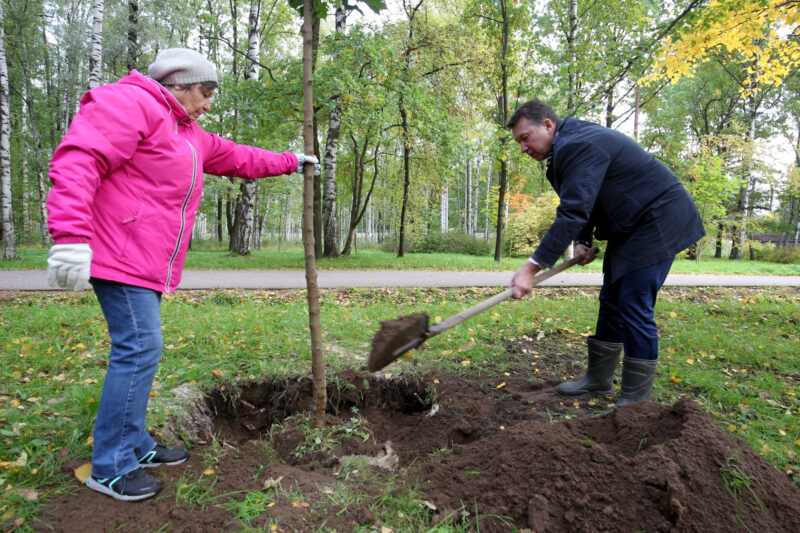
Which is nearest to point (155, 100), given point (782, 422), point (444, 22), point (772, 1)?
point (782, 422)

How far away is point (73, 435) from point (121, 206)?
1.34 m

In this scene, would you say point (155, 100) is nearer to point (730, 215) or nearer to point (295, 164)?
point (295, 164)

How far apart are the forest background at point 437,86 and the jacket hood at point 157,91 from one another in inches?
49.9

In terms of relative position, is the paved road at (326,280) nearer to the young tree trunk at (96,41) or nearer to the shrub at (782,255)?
the young tree trunk at (96,41)

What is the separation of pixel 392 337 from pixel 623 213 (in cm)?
169

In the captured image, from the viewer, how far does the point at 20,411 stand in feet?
8.55

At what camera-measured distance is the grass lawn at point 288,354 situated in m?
2.33

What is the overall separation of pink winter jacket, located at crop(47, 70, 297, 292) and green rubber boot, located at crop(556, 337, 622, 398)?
2.77 metres

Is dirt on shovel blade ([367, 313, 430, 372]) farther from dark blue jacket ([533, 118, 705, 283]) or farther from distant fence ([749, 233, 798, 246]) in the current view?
distant fence ([749, 233, 798, 246])

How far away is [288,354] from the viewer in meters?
3.87

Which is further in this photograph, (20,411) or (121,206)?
(20,411)

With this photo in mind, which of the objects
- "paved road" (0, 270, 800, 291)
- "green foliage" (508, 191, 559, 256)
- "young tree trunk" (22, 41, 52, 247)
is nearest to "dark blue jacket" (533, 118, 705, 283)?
"paved road" (0, 270, 800, 291)

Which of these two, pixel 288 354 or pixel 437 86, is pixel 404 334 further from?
pixel 437 86

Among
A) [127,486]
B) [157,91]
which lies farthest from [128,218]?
[127,486]
